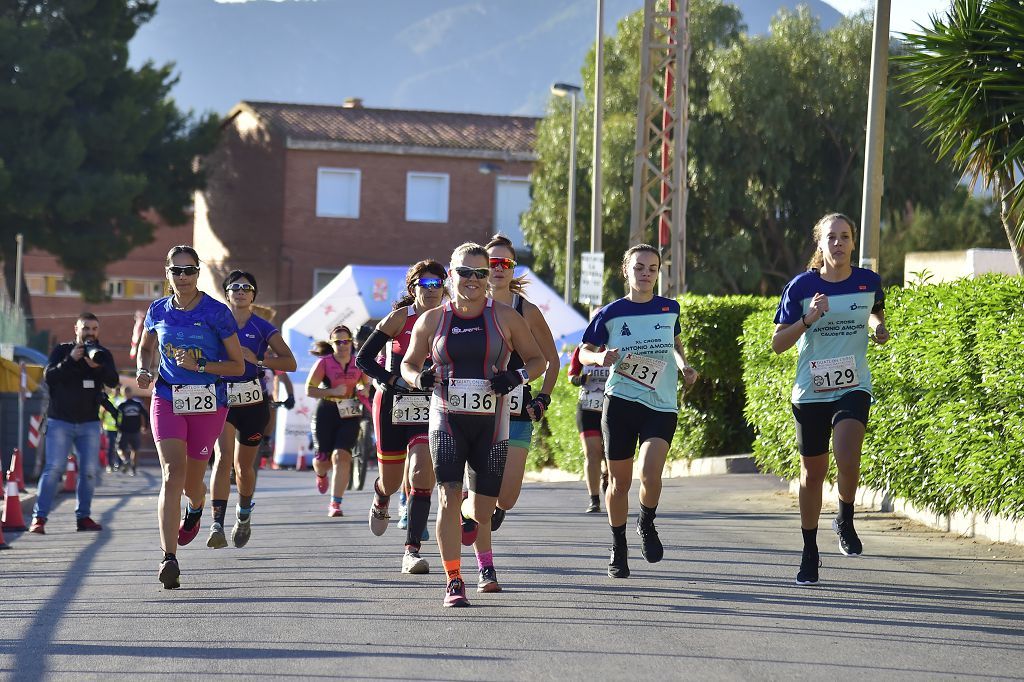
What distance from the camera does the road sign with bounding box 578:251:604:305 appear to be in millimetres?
24672

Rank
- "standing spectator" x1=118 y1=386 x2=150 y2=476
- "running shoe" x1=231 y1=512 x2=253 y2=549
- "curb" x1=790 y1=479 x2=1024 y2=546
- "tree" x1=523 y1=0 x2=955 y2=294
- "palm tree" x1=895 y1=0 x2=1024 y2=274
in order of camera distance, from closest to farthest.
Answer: "curb" x1=790 y1=479 x2=1024 y2=546
"running shoe" x1=231 y1=512 x2=253 y2=549
"palm tree" x1=895 y1=0 x2=1024 y2=274
"standing spectator" x1=118 y1=386 x2=150 y2=476
"tree" x1=523 y1=0 x2=955 y2=294

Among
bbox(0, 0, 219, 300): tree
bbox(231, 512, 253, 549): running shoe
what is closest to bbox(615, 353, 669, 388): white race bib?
bbox(231, 512, 253, 549): running shoe

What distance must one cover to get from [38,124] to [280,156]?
8.06 m

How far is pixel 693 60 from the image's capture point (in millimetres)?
40781

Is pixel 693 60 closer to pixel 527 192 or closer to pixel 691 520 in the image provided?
pixel 527 192

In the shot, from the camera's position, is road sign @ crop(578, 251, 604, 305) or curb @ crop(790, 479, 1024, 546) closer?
curb @ crop(790, 479, 1024, 546)

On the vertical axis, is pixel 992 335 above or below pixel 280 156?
below

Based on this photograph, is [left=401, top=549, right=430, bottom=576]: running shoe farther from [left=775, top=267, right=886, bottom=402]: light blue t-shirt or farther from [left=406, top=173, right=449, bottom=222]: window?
[left=406, top=173, right=449, bottom=222]: window

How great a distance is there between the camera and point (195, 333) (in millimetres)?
9109

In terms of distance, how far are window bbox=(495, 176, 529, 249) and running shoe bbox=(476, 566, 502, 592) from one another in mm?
44824

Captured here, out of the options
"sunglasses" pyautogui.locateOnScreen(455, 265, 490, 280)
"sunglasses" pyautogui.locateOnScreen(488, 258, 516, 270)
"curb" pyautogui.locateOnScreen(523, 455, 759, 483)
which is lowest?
"curb" pyautogui.locateOnScreen(523, 455, 759, 483)

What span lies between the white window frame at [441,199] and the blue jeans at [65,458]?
38.8 meters

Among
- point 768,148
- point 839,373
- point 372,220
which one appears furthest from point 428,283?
point 372,220

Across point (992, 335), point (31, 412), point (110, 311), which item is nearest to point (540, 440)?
point (31, 412)
